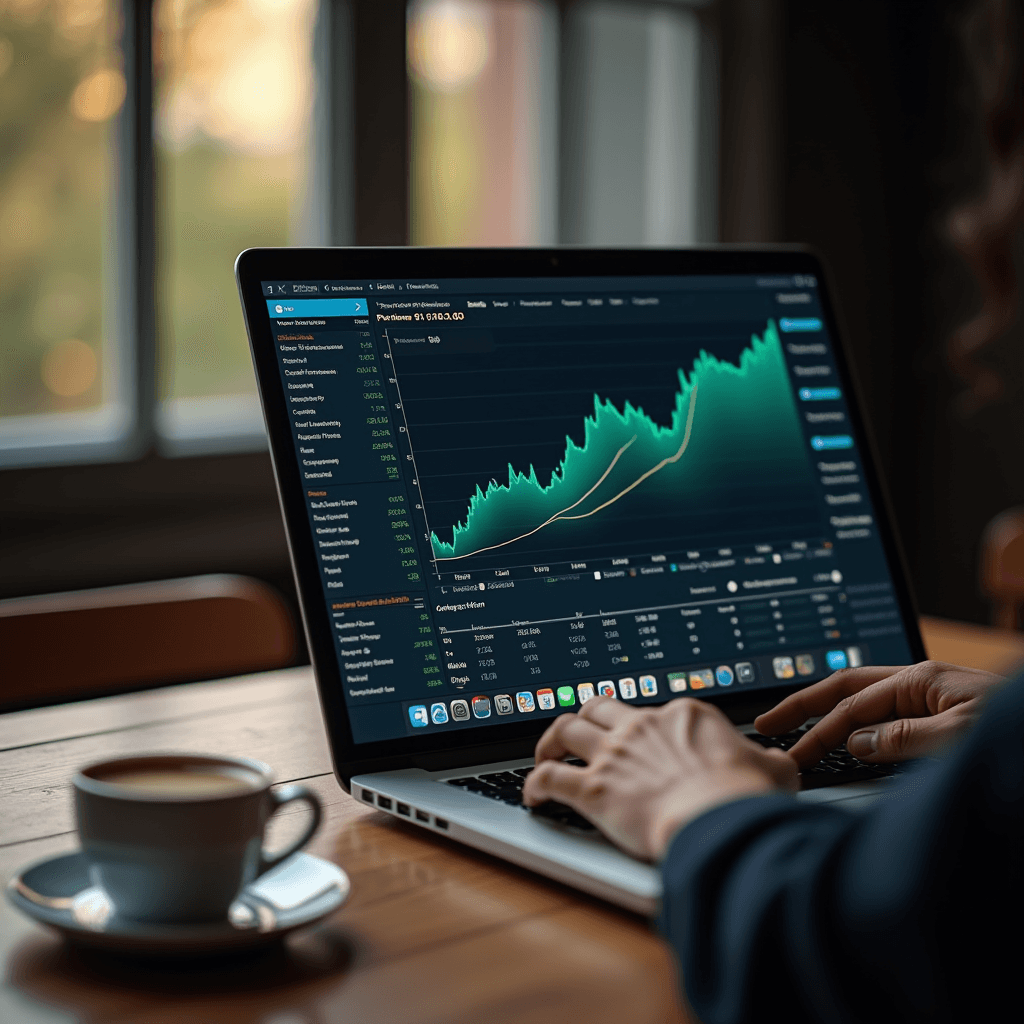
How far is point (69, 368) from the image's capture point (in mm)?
2838

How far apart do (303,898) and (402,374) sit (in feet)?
1.26

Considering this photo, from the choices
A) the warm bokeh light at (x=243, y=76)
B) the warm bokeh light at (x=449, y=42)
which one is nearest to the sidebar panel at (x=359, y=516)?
the warm bokeh light at (x=243, y=76)

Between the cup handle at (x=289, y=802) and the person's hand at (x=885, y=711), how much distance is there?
333 millimetres

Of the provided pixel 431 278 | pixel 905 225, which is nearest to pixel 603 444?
pixel 431 278

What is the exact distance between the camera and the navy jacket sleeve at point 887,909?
464 mm

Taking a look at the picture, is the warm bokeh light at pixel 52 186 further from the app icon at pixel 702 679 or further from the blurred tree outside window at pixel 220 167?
the app icon at pixel 702 679

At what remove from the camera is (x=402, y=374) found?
0.90 meters

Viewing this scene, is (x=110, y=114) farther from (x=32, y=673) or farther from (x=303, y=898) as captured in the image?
(x=303, y=898)

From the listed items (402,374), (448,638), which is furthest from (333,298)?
(448,638)

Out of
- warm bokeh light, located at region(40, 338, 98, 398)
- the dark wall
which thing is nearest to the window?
warm bokeh light, located at region(40, 338, 98, 398)

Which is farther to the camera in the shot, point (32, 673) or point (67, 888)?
point (32, 673)

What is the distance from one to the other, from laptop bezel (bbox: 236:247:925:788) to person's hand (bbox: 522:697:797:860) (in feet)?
0.38

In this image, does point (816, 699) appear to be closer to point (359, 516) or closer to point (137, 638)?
point (359, 516)

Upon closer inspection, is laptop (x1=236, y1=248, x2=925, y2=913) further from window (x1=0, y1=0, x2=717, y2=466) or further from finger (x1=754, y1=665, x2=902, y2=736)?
window (x1=0, y1=0, x2=717, y2=466)
